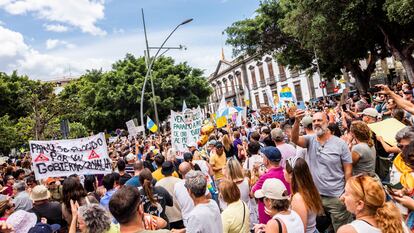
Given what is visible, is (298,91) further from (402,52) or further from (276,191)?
(276,191)

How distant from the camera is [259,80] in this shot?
183ft

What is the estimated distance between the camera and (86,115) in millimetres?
34688

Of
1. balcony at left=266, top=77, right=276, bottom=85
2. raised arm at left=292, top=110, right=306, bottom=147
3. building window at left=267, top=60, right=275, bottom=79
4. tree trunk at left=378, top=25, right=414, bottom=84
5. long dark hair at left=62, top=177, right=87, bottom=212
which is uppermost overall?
building window at left=267, top=60, right=275, bottom=79

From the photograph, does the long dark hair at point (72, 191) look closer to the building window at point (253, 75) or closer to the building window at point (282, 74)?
the building window at point (282, 74)

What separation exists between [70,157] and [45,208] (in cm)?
263

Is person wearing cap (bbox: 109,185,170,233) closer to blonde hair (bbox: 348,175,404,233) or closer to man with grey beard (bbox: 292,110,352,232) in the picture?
blonde hair (bbox: 348,175,404,233)

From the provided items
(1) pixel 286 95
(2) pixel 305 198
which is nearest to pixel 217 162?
(2) pixel 305 198

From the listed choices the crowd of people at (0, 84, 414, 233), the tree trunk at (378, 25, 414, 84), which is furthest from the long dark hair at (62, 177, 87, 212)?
the tree trunk at (378, 25, 414, 84)

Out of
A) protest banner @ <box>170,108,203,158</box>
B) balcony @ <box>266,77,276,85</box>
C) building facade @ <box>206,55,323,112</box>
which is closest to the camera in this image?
protest banner @ <box>170,108,203,158</box>

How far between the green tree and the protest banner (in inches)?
860

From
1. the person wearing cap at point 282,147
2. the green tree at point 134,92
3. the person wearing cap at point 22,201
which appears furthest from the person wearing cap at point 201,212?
the green tree at point 134,92

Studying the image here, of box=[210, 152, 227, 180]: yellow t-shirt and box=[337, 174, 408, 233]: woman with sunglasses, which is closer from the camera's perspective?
box=[337, 174, 408, 233]: woman with sunglasses

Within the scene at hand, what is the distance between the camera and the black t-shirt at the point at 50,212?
171 inches

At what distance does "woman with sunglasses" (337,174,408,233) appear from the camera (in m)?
2.20
